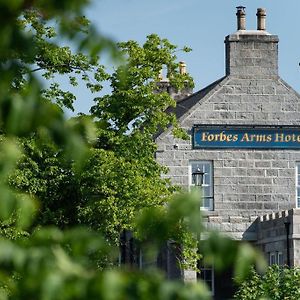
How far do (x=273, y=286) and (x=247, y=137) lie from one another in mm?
18227

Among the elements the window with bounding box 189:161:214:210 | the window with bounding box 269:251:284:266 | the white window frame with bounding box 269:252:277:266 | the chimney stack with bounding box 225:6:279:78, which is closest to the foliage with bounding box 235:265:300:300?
the window with bounding box 269:251:284:266

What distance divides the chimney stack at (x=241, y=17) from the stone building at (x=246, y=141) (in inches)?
53.4

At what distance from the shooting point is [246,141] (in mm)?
45312

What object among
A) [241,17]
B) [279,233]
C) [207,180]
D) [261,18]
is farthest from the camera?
[241,17]

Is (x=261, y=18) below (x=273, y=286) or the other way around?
the other way around

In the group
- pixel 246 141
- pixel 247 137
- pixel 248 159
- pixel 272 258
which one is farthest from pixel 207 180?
pixel 272 258

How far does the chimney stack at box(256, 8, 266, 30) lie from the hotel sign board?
148 inches

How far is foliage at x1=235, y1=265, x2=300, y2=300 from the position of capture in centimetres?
2677

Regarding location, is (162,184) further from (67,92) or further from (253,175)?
(253,175)

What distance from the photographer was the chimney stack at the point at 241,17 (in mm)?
46812

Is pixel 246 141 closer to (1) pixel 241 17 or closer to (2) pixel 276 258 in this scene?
(2) pixel 276 258

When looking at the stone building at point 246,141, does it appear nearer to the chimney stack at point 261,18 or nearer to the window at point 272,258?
the chimney stack at point 261,18

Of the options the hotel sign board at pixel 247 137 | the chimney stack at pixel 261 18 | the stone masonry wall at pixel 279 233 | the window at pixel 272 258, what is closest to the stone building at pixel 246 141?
the hotel sign board at pixel 247 137

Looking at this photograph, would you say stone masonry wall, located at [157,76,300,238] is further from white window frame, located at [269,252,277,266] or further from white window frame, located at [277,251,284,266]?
white window frame, located at [277,251,284,266]
